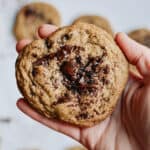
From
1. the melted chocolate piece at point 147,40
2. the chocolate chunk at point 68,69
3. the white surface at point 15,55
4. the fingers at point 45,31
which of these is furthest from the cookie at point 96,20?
the chocolate chunk at point 68,69

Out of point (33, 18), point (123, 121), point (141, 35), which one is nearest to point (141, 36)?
point (141, 35)

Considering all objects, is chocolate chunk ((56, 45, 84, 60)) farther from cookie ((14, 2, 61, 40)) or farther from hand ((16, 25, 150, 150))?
cookie ((14, 2, 61, 40))

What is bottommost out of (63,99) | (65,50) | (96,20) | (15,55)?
(15,55)

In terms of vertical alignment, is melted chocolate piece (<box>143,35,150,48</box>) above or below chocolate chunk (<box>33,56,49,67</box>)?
below

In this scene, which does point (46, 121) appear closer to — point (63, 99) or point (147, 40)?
point (63, 99)

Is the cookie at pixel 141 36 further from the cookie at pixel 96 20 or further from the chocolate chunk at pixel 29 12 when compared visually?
the chocolate chunk at pixel 29 12

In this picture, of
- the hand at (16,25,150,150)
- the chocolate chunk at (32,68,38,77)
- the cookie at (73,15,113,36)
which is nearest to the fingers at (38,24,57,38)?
the hand at (16,25,150,150)

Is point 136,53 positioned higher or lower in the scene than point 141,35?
higher
